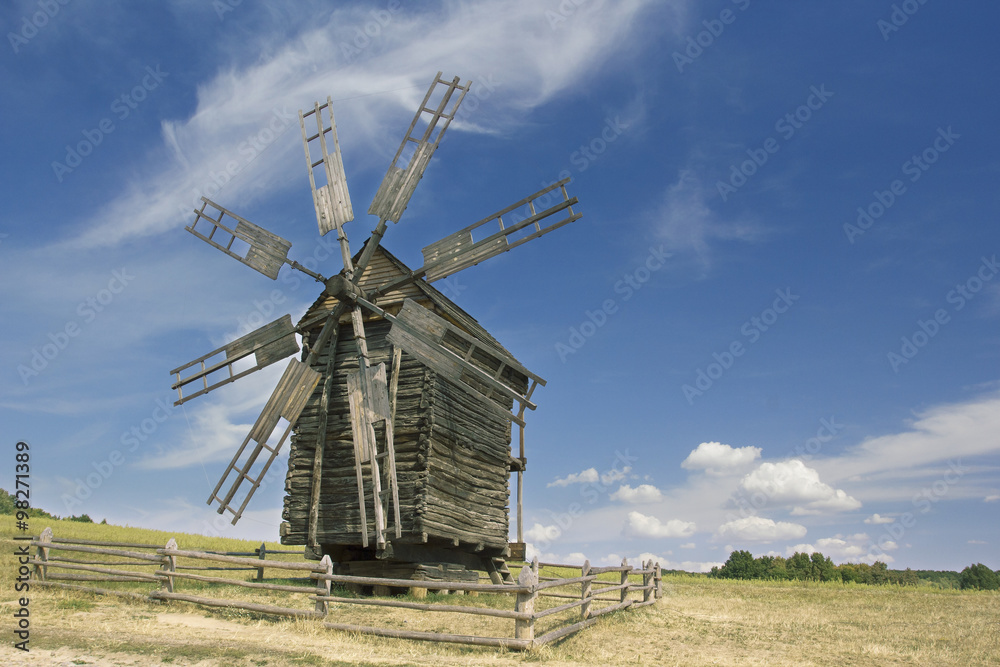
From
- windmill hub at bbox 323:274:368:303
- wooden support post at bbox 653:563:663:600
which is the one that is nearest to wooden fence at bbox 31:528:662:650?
wooden support post at bbox 653:563:663:600

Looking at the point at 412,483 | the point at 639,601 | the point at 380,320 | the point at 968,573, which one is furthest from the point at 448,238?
the point at 968,573

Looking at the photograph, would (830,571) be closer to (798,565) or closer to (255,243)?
(798,565)

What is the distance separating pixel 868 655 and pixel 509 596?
25.9 ft

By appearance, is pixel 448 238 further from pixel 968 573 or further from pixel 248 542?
pixel 968 573

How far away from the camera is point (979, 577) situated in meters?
43.0

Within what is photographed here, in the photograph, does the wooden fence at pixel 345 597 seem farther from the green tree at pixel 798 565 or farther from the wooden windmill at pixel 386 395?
the green tree at pixel 798 565

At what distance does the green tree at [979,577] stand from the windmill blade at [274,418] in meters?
44.1

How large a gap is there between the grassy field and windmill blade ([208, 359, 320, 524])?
2141mm

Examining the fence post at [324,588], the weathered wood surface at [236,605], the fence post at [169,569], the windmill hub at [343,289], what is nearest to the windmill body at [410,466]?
the windmill hub at [343,289]

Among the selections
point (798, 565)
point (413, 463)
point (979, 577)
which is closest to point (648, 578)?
point (413, 463)

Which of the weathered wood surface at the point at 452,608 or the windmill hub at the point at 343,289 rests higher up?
the windmill hub at the point at 343,289

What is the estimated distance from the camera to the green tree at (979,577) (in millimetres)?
42191

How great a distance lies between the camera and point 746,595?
70.1ft

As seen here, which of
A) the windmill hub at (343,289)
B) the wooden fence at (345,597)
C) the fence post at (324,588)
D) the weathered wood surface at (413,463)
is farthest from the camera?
the windmill hub at (343,289)
